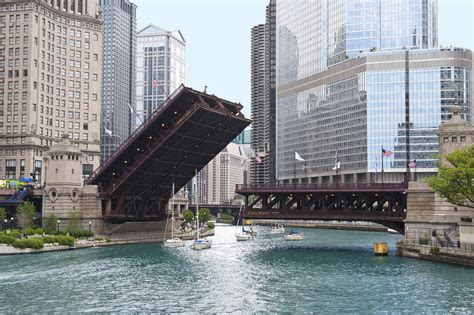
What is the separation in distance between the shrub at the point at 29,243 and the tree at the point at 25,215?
1023cm

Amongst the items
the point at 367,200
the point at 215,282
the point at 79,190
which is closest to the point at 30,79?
the point at 79,190

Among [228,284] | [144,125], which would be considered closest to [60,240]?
[144,125]

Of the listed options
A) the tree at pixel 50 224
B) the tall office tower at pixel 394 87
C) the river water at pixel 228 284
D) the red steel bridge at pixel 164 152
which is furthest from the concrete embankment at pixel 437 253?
the tall office tower at pixel 394 87

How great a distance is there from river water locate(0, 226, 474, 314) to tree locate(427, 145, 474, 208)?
661cm

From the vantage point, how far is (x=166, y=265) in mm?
64500

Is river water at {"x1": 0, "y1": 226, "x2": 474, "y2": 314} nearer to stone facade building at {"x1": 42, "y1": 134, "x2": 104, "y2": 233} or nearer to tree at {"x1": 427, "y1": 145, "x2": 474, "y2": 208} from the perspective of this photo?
tree at {"x1": 427, "y1": 145, "x2": 474, "y2": 208}

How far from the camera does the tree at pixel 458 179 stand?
196 ft

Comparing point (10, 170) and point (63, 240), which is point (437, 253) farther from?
point (10, 170)

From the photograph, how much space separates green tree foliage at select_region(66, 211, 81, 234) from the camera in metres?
86.7

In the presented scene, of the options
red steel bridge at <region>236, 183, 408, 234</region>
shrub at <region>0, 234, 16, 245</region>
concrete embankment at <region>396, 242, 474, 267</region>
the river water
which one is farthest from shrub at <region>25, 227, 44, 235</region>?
concrete embankment at <region>396, 242, 474, 267</region>

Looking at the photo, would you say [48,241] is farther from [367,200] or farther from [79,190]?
[367,200]

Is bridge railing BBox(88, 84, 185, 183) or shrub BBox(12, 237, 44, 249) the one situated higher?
bridge railing BBox(88, 84, 185, 183)

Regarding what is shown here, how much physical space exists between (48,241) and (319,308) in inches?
1852

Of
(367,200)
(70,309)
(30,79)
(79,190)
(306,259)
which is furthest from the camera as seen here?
(30,79)
